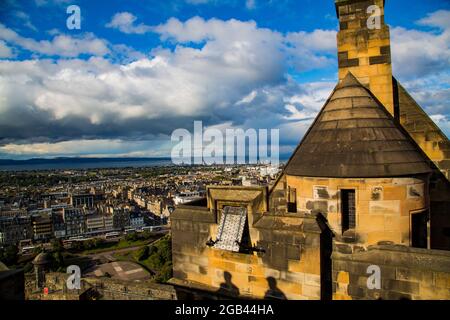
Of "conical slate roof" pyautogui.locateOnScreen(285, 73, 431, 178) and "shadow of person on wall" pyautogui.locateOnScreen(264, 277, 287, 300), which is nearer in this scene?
"conical slate roof" pyautogui.locateOnScreen(285, 73, 431, 178)

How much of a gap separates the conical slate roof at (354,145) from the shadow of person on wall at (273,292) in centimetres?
278

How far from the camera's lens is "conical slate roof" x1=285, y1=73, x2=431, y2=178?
24.9ft

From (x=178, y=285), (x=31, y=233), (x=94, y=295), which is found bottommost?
(x=31, y=233)

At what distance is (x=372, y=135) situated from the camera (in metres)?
8.06

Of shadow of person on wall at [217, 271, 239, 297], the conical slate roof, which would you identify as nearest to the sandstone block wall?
the conical slate roof

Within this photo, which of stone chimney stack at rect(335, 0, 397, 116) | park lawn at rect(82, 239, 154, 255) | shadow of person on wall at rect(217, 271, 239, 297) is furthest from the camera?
park lawn at rect(82, 239, 154, 255)

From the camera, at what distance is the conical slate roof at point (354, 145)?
7594 millimetres

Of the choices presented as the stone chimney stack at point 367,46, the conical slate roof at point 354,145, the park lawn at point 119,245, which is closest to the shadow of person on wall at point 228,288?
the conical slate roof at point 354,145

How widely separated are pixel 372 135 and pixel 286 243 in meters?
3.49

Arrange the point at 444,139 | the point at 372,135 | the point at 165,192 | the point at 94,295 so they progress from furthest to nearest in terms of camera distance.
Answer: the point at 165,192 < the point at 94,295 < the point at 444,139 < the point at 372,135

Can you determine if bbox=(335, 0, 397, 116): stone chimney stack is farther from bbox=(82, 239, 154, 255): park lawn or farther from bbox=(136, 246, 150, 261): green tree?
bbox=(82, 239, 154, 255): park lawn

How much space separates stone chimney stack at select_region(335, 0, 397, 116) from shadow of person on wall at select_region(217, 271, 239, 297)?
6.95m

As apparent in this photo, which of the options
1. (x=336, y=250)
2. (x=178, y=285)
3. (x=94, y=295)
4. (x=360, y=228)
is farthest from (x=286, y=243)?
(x=94, y=295)
